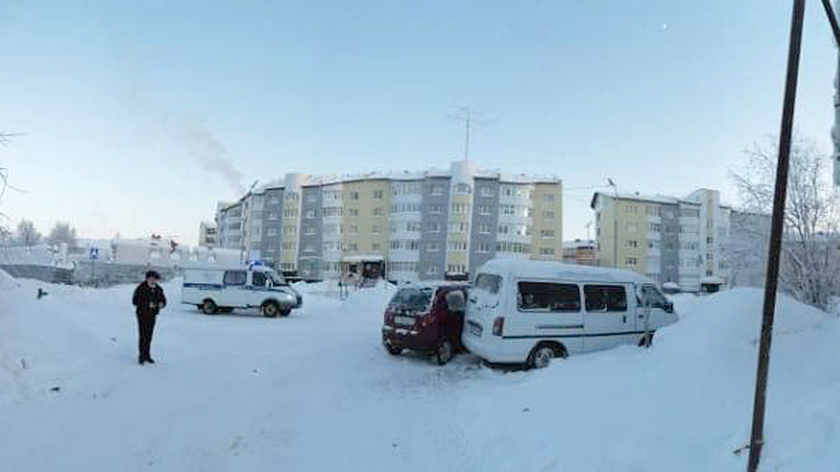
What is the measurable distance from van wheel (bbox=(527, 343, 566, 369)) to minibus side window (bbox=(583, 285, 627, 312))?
44.9 inches

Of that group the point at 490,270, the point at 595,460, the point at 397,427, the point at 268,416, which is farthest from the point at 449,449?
the point at 490,270

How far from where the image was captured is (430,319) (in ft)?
38.2

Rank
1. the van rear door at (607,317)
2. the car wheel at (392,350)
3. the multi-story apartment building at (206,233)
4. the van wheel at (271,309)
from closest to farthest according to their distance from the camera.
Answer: the van rear door at (607,317), the car wheel at (392,350), the van wheel at (271,309), the multi-story apartment building at (206,233)

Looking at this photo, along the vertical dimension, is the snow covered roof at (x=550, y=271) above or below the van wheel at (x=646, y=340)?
above

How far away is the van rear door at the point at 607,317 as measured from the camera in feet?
36.6

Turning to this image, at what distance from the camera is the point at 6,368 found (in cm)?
814

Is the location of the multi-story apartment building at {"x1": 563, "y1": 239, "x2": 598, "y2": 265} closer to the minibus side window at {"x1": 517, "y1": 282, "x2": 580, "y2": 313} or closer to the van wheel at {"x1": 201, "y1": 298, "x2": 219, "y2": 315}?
the van wheel at {"x1": 201, "y1": 298, "x2": 219, "y2": 315}

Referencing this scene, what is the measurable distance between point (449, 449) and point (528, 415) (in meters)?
1.27

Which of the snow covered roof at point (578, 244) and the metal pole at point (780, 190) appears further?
the snow covered roof at point (578, 244)

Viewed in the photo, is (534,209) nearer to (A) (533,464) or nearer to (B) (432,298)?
(B) (432,298)

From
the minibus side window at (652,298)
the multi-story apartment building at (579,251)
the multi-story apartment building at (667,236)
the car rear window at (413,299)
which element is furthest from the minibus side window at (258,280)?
the multi-story apartment building at (579,251)

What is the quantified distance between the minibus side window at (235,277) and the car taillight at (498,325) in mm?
15705

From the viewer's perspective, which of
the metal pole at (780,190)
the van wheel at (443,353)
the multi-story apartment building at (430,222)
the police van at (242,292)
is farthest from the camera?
the multi-story apartment building at (430,222)

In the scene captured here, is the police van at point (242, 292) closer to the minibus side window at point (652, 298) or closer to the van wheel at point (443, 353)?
the van wheel at point (443, 353)
